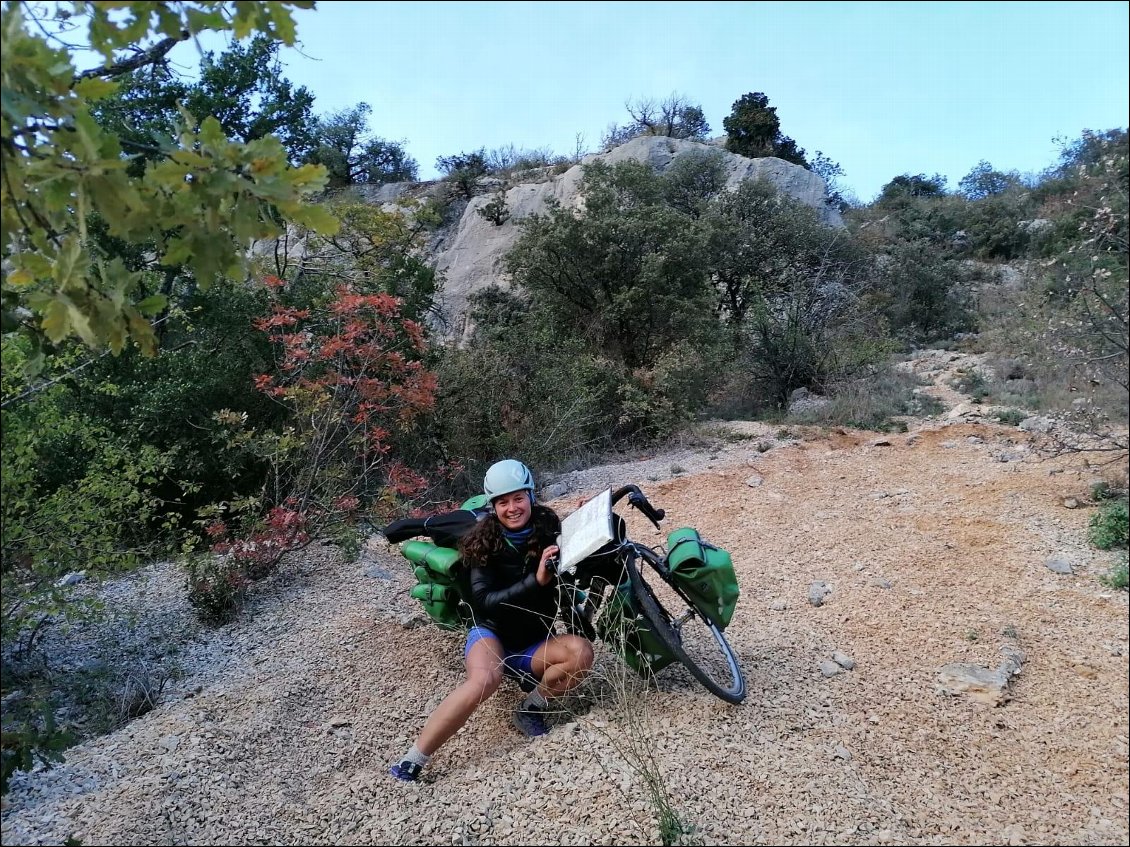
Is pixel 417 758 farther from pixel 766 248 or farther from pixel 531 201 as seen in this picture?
pixel 531 201

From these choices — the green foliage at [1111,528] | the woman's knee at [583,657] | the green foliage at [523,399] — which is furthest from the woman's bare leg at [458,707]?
the green foliage at [523,399]

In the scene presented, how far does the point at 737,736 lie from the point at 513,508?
1.17m

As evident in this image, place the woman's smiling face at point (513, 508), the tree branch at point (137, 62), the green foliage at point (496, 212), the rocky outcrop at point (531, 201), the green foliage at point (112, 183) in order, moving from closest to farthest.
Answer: the green foliage at point (112, 183)
the woman's smiling face at point (513, 508)
the tree branch at point (137, 62)
the rocky outcrop at point (531, 201)
the green foliage at point (496, 212)

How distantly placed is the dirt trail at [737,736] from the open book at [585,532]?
1.51 ft

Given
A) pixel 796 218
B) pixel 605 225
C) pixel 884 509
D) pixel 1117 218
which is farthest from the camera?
pixel 796 218

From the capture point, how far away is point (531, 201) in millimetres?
20000

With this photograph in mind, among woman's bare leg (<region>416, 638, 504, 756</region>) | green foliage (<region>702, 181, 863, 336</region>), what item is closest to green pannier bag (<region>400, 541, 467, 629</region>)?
woman's bare leg (<region>416, 638, 504, 756</region>)

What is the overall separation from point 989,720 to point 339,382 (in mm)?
4149

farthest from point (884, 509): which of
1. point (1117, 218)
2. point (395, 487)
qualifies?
point (395, 487)

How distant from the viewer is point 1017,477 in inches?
197

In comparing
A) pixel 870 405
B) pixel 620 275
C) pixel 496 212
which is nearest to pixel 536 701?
pixel 870 405

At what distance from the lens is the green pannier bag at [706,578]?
285cm

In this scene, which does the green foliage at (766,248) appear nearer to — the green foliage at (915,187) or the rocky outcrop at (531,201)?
the rocky outcrop at (531,201)

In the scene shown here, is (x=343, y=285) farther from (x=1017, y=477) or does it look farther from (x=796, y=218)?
(x=796, y=218)
